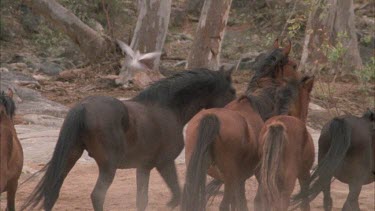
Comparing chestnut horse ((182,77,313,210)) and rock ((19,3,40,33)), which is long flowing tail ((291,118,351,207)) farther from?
rock ((19,3,40,33))

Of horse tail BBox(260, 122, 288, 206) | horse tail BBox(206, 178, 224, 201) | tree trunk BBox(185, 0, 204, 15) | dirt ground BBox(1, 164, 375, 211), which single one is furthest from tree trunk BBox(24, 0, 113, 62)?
horse tail BBox(260, 122, 288, 206)

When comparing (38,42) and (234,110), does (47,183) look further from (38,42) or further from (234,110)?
(38,42)

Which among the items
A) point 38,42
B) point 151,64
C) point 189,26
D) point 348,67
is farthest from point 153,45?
point 189,26

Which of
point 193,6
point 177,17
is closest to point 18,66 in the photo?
point 177,17

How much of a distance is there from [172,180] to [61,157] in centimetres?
146

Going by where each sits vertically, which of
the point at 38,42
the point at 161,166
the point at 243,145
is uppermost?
the point at 243,145

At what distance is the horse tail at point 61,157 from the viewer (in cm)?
754

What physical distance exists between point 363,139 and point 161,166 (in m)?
2.06

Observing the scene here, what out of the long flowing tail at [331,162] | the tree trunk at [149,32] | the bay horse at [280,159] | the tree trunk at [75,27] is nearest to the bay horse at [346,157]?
the long flowing tail at [331,162]

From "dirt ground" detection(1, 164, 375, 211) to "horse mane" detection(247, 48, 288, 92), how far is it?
160 centimetres

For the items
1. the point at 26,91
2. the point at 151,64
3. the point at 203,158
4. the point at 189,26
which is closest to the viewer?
the point at 203,158

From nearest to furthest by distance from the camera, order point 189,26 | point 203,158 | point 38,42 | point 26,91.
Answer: point 203,158 < point 26,91 < point 38,42 < point 189,26

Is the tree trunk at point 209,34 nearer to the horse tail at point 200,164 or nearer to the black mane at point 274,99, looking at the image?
the black mane at point 274,99

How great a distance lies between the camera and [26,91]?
653 inches
